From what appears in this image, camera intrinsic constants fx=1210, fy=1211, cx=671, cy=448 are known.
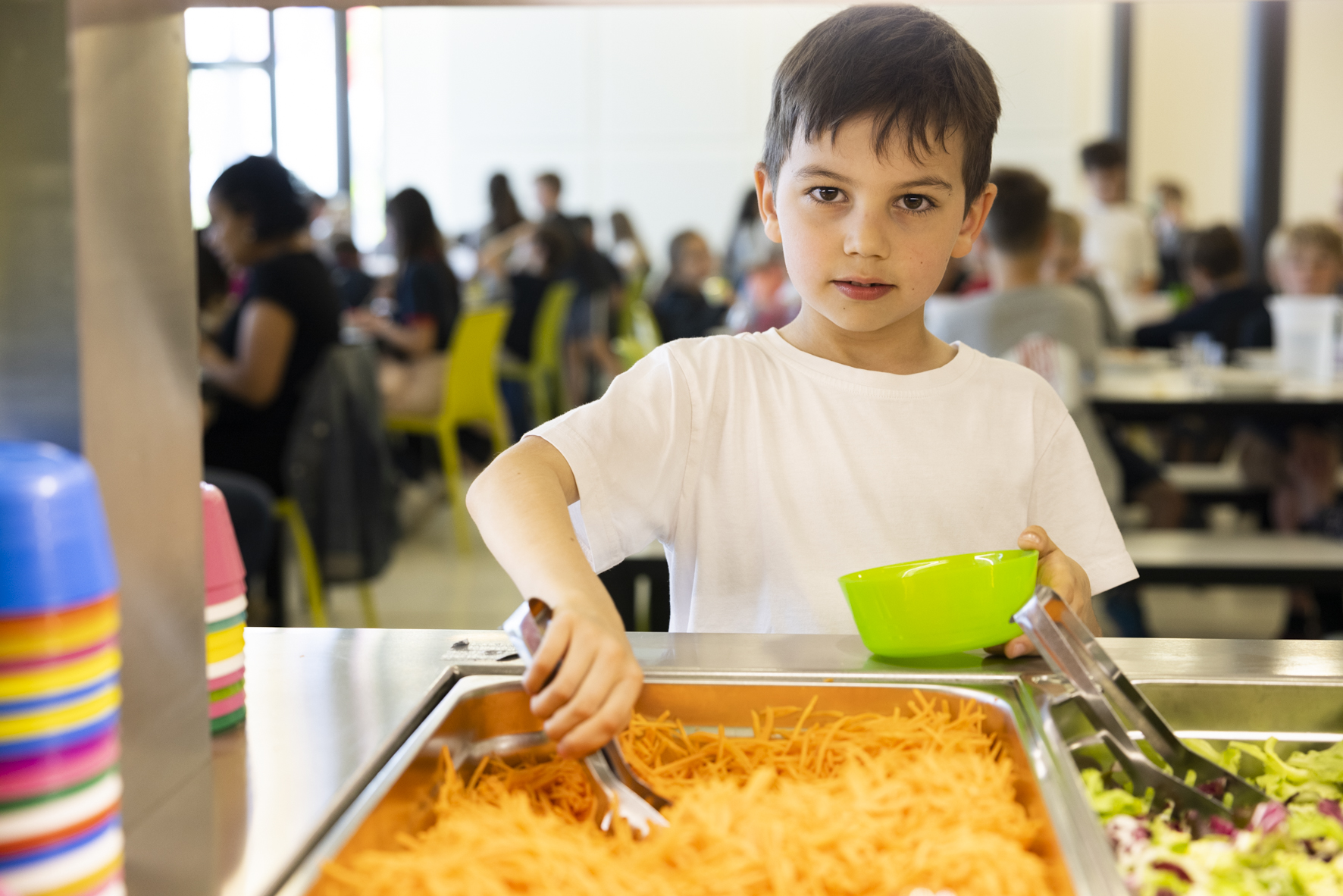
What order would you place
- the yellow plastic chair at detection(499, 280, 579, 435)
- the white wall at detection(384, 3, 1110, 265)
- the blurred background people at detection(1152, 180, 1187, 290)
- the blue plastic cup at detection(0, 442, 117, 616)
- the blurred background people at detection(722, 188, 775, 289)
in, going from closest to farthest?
the blue plastic cup at detection(0, 442, 117, 616)
the yellow plastic chair at detection(499, 280, 579, 435)
the blurred background people at detection(722, 188, 775, 289)
the blurred background people at detection(1152, 180, 1187, 290)
the white wall at detection(384, 3, 1110, 265)

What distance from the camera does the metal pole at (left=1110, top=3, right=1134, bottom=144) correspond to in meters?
8.43

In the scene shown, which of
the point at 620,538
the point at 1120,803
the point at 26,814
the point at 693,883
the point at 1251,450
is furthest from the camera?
the point at 1251,450

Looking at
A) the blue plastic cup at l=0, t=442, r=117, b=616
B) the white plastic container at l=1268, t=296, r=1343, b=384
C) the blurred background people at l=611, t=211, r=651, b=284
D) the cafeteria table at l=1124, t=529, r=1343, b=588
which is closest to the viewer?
the blue plastic cup at l=0, t=442, r=117, b=616

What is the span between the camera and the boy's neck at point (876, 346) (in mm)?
1127

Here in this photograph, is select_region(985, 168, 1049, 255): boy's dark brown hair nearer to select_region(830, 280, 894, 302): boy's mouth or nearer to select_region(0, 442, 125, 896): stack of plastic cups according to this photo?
select_region(830, 280, 894, 302): boy's mouth

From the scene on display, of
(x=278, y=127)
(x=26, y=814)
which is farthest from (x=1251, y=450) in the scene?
(x=278, y=127)

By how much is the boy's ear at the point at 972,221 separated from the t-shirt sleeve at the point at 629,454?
0.28 metres

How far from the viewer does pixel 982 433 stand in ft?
3.64

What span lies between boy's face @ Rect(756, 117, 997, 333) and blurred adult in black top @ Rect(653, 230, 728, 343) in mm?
4114

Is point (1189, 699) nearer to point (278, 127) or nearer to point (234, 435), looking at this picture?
point (234, 435)

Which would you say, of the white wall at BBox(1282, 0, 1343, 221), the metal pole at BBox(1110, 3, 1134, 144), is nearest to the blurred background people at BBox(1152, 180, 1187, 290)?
the metal pole at BBox(1110, 3, 1134, 144)

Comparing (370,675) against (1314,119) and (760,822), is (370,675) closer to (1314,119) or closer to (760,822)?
(760,822)

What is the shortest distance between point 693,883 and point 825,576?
19.9 inches

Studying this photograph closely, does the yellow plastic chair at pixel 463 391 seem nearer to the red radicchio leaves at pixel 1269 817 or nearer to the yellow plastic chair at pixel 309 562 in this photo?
the yellow plastic chair at pixel 309 562
